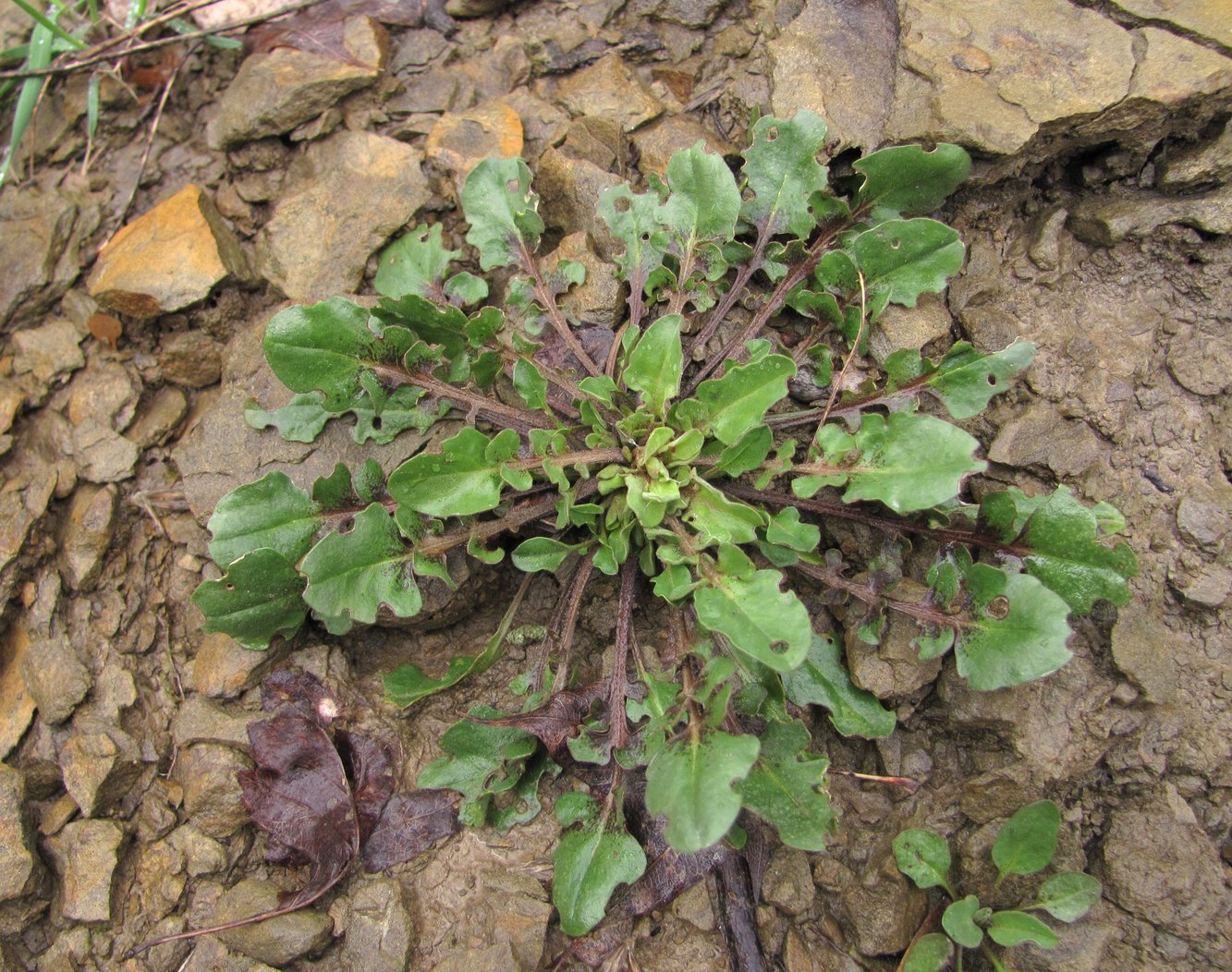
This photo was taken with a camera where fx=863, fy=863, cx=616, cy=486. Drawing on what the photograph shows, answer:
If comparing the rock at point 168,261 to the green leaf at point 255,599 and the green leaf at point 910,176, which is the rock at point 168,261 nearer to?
the green leaf at point 255,599

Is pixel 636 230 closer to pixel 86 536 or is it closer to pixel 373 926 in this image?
pixel 86 536

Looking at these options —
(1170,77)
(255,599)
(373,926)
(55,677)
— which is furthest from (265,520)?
(1170,77)

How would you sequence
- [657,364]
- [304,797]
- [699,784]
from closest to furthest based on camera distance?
1. [699,784]
2. [657,364]
3. [304,797]

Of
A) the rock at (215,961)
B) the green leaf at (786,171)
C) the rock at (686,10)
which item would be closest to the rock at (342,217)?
the rock at (686,10)

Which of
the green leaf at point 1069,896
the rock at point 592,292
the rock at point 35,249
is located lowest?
the green leaf at point 1069,896

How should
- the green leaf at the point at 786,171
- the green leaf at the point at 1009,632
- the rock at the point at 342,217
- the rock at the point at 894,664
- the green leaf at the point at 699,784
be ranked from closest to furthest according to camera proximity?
the green leaf at the point at 699,784, the green leaf at the point at 1009,632, the rock at the point at 894,664, the green leaf at the point at 786,171, the rock at the point at 342,217

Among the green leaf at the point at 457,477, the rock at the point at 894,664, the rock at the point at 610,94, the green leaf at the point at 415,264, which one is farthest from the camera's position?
the rock at the point at 610,94
